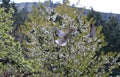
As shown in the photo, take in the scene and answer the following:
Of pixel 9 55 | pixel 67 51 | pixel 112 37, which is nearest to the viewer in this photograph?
pixel 9 55

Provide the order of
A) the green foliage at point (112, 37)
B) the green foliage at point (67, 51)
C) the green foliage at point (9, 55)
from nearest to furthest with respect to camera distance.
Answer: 1. the green foliage at point (9, 55)
2. the green foliage at point (67, 51)
3. the green foliage at point (112, 37)

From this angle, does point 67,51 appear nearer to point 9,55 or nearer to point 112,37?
point 9,55

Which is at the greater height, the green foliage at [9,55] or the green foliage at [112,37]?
the green foliage at [9,55]

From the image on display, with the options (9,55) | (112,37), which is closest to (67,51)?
(9,55)

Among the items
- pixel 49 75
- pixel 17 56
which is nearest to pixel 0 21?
pixel 17 56

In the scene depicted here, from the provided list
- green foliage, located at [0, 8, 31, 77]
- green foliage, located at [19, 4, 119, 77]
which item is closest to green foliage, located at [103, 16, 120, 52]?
green foliage, located at [19, 4, 119, 77]

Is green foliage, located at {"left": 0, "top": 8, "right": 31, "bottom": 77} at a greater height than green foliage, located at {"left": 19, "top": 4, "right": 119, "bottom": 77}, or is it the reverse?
green foliage, located at {"left": 0, "top": 8, "right": 31, "bottom": 77}

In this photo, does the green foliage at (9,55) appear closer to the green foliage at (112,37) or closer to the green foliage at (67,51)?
the green foliage at (67,51)

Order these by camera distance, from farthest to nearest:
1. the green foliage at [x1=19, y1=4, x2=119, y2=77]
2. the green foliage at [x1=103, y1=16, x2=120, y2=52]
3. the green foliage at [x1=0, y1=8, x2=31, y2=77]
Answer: the green foliage at [x1=103, y1=16, x2=120, y2=52], the green foliage at [x1=19, y1=4, x2=119, y2=77], the green foliage at [x1=0, y1=8, x2=31, y2=77]

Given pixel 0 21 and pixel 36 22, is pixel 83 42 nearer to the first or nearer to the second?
pixel 36 22

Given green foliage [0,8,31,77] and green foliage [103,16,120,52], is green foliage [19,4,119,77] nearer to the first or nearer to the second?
green foliage [0,8,31,77]

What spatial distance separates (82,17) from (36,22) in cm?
168

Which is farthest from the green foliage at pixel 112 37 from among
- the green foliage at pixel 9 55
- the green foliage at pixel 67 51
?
the green foliage at pixel 9 55

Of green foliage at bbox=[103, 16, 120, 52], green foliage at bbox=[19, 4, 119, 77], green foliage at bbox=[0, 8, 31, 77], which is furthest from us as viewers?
green foliage at bbox=[103, 16, 120, 52]
